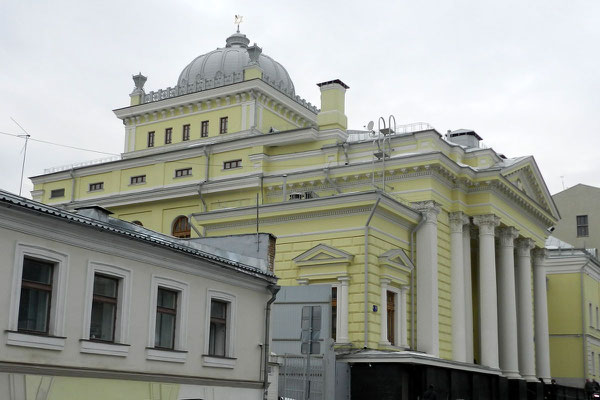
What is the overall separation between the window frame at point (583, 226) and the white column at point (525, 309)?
2379cm

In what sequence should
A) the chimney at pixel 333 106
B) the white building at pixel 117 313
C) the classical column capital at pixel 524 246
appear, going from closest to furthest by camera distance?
the white building at pixel 117 313 → the chimney at pixel 333 106 → the classical column capital at pixel 524 246

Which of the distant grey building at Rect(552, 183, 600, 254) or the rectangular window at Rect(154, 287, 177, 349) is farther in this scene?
the distant grey building at Rect(552, 183, 600, 254)

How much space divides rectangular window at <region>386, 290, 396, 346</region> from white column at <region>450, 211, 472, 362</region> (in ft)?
15.1

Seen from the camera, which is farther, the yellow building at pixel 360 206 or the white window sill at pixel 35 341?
the yellow building at pixel 360 206

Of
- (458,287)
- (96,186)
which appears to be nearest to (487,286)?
(458,287)

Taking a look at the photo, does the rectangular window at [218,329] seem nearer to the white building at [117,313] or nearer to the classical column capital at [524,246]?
the white building at [117,313]

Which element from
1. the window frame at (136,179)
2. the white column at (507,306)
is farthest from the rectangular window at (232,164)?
the white column at (507,306)

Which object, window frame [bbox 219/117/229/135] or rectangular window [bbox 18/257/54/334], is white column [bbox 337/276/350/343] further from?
window frame [bbox 219/117/229/135]

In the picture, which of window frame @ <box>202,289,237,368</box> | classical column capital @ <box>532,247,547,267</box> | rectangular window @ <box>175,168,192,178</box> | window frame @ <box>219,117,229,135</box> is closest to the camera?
window frame @ <box>202,289,237,368</box>

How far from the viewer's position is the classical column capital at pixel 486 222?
37219 mm

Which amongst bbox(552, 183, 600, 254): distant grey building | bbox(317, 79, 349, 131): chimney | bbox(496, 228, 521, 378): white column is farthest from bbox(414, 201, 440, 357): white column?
bbox(552, 183, 600, 254): distant grey building

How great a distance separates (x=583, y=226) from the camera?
64.4 meters

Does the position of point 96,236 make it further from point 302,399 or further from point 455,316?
point 455,316

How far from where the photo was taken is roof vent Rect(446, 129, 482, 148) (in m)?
41.7
